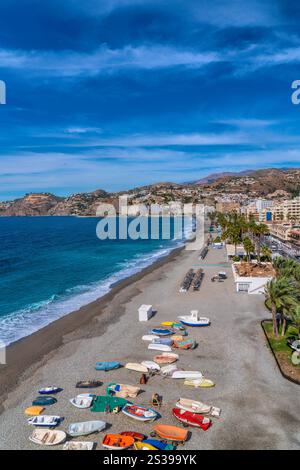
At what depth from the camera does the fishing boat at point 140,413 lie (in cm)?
1894

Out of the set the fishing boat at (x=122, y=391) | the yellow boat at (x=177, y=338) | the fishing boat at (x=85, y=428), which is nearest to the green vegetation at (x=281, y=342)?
the yellow boat at (x=177, y=338)

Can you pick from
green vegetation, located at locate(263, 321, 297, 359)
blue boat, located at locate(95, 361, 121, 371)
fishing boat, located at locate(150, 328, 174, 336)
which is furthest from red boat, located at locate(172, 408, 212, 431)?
fishing boat, located at locate(150, 328, 174, 336)

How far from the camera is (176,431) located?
699 inches

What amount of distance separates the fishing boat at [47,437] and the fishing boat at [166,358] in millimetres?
9089

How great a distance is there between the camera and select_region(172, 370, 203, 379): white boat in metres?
23.1

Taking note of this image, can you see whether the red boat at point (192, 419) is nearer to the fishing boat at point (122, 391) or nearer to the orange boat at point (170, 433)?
the orange boat at point (170, 433)

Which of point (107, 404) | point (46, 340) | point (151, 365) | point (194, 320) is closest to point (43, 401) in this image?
point (107, 404)

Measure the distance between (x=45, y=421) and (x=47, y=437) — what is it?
117 centimetres

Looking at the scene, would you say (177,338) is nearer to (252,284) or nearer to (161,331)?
(161,331)

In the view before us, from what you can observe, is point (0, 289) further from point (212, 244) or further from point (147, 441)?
point (212, 244)

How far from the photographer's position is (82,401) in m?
20.6

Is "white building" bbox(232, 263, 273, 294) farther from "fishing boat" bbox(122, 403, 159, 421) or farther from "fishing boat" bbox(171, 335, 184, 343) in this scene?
"fishing boat" bbox(122, 403, 159, 421)
